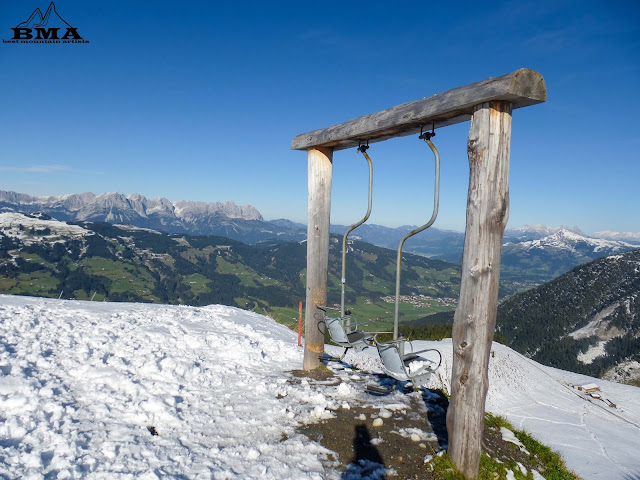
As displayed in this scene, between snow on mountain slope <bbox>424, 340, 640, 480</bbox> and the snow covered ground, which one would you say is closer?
the snow covered ground

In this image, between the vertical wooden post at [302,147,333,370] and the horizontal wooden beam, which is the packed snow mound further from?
the horizontal wooden beam

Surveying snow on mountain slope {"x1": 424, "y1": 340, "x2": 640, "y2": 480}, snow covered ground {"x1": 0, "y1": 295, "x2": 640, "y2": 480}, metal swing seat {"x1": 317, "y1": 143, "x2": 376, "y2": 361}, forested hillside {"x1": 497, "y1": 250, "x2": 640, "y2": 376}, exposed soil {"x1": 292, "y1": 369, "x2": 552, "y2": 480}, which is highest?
metal swing seat {"x1": 317, "y1": 143, "x2": 376, "y2": 361}

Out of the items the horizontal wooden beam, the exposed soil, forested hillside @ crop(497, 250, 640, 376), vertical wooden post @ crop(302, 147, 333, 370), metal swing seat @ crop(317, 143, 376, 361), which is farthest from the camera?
forested hillside @ crop(497, 250, 640, 376)

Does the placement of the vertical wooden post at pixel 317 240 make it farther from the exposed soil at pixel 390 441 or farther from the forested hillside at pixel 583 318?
the forested hillside at pixel 583 318

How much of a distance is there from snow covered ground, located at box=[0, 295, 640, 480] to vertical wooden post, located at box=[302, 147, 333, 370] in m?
0.89

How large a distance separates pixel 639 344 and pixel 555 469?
5042 inches

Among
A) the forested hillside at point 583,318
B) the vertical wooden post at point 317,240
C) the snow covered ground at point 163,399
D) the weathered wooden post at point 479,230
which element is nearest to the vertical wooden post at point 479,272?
the weathered wooden post at point 479,230

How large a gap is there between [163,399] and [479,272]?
507 centimetres

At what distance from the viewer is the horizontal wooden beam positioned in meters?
4.20

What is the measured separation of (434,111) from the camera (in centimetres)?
505

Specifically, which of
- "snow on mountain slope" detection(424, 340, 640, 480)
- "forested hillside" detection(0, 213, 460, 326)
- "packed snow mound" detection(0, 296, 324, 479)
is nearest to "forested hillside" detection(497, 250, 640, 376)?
"forested hillside" detection(0, 213, 460, 326)

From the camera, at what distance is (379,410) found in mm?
6453

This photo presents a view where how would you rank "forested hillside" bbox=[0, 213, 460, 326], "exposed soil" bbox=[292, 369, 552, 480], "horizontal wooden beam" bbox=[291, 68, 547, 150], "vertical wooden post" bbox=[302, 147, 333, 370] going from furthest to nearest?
"forested hillside" bbox=[0, 213, 460, 326]
"vertical wooden post" bbox=[302, 147, 333, 370]
"exposed soil" bbox=[292, 369, 552, 480]
"horizontal wooden beam" bbox=[291, 68, 547, 150]

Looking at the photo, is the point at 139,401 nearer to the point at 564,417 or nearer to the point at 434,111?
the point at 434,111
